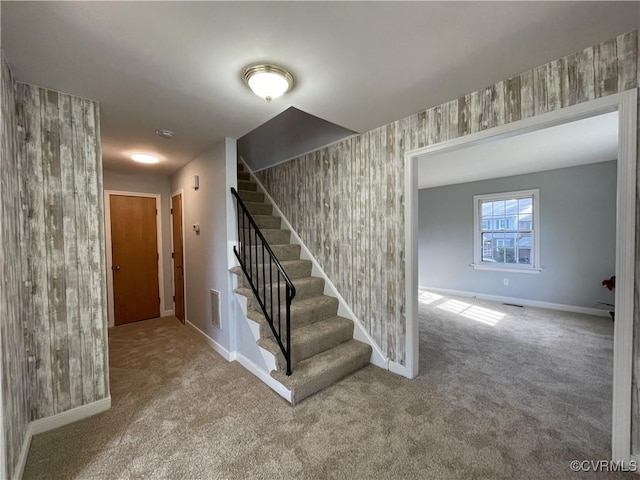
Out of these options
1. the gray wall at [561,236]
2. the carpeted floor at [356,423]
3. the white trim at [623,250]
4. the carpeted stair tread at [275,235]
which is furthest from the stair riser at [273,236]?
the gray wall at [561,236]

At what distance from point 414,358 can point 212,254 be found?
2.45 metres

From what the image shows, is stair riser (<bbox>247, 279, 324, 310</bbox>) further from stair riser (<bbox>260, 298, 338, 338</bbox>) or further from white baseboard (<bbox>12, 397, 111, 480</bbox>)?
white baseboard (<bbox>12, 397, 111, 480</bbox>)

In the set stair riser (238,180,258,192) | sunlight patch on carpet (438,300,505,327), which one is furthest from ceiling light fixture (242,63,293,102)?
sunlight patch on carpet (438,300,505,327)

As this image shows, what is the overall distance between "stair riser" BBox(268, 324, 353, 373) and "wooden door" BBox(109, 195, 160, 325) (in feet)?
10.9

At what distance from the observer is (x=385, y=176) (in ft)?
8.46

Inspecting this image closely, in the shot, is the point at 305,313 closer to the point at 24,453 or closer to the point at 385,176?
the point at 385,176

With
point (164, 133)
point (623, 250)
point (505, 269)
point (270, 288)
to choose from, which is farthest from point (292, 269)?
point (505, 269)

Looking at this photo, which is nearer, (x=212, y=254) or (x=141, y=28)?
(x=141, y=28)

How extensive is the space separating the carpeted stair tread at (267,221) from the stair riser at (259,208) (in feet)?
0.39

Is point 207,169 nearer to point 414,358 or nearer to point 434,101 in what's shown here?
point 434,101

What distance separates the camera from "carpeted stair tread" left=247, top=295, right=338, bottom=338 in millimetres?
2485

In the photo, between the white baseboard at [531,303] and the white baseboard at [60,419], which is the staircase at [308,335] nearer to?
the white baseboard at [60,419]

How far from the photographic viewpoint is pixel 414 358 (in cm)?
246

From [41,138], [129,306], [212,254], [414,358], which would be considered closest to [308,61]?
[41,138]
